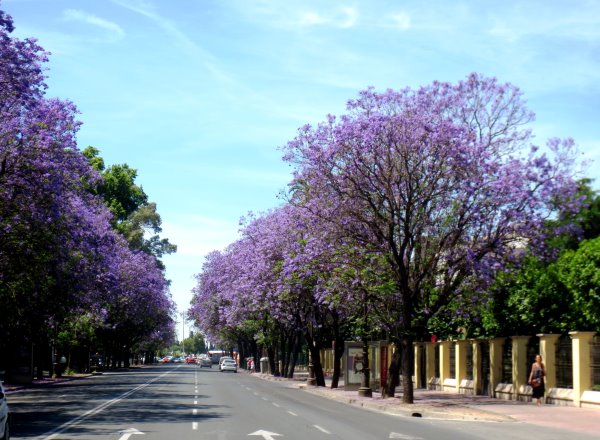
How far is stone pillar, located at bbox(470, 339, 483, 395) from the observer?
38.8m

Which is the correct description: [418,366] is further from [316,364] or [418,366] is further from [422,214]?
[422,214]

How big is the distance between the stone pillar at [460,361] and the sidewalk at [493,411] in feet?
16.0

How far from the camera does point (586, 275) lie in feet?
120

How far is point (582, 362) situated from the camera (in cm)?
2842

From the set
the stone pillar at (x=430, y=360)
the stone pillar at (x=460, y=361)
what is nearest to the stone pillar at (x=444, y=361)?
the stone pillar at (x=460, y=361)

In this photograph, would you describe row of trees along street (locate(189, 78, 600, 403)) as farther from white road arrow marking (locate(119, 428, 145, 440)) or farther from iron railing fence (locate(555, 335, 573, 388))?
white road arrow marking (locate(119, 428, 145, 440))

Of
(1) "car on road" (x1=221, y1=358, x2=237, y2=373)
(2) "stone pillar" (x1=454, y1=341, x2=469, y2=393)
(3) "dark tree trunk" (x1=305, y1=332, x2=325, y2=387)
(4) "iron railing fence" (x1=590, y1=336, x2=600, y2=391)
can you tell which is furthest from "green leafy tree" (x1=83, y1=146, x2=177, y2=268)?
(4) "iron railing fence" (x1=590, y1=336, x2=600, y2=391)

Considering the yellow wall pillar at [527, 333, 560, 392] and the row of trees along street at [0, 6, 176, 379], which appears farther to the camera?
the yellow wall pillar at [527, 333, 560, 392]

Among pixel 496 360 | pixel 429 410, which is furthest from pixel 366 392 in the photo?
pixel 429 410

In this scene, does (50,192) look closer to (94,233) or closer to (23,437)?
(94,233)

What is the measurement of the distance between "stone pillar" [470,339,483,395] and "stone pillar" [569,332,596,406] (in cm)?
1007

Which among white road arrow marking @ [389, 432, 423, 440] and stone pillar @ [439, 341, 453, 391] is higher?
stone pillar @ [439, 341, 453, 391]

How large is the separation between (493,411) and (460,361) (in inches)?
526

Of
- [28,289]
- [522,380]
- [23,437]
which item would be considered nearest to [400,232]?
[522,380]
